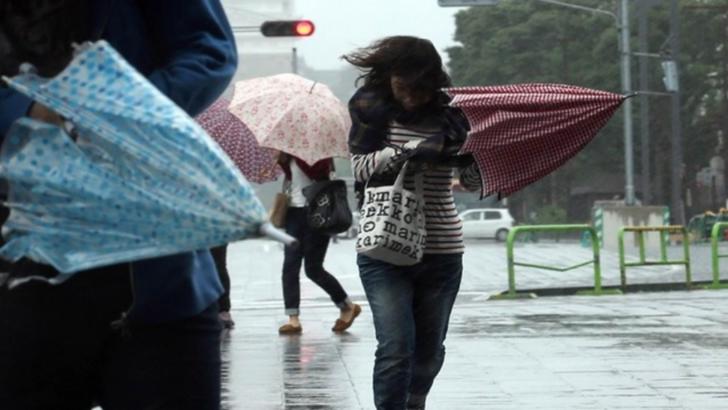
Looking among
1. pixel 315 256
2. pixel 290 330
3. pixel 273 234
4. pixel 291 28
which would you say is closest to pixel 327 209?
pixel 315 256

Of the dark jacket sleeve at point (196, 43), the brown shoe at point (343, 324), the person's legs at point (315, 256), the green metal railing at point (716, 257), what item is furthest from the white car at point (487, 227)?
the dark jacket sleeve at point (196, 43)

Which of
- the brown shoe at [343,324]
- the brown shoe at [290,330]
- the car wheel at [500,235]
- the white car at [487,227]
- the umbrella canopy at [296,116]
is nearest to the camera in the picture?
the umbrella canopy at [296,116]

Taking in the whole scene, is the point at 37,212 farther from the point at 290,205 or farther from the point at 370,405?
the point at 290,205

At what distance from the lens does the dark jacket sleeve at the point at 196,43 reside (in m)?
2.80

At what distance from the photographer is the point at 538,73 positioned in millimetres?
69250

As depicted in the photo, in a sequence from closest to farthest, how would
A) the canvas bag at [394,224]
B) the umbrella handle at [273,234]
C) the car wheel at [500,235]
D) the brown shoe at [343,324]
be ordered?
1. the umbrella handle at [273,234]
2. the canvas bag at [394,224]
3. the brown shoe at [343,324]
4. the car wheel at [500,235]

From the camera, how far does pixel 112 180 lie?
7.68 feet

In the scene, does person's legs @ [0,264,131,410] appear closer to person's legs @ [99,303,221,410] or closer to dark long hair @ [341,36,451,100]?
person's legs @ [99,303,221,410]

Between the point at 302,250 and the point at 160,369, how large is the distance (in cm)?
917

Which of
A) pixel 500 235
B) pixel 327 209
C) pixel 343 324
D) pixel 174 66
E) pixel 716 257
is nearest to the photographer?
pixel 174 66

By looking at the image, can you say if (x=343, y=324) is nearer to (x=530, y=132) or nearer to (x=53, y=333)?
(x=530, y=132)

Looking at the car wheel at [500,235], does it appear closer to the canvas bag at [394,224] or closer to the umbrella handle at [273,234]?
the canvas bag at [394,224]

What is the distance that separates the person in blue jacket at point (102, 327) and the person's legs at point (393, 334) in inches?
126

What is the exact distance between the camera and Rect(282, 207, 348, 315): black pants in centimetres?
1152
